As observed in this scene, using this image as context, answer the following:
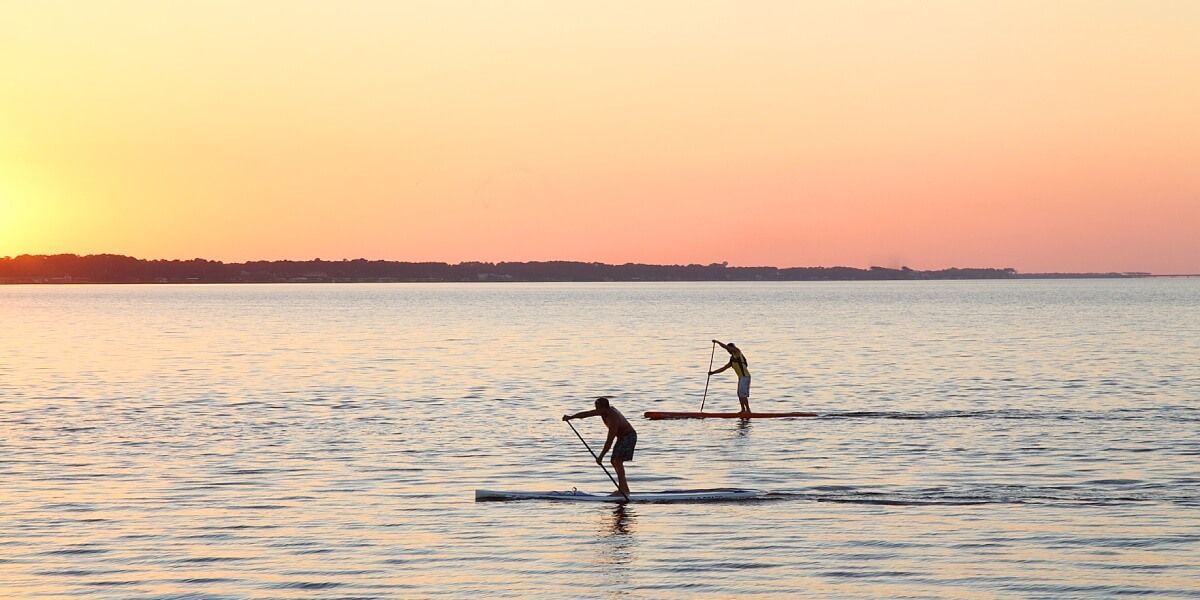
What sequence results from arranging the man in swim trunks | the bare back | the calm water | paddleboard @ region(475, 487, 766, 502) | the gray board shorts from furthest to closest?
the gray board shorts → the bare back → the man in swim trunks → paddleboard @ region(475, 487, 766, 502) → the calm water

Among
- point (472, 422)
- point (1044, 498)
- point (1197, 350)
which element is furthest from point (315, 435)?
point (1197, 350)

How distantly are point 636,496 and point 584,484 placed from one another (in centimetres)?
274

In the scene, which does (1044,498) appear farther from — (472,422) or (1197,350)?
(1197,350)

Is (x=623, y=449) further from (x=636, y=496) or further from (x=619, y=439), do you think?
(x=636, y=496)

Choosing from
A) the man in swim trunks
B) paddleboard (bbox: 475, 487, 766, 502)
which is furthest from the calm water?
the man in swim trunks

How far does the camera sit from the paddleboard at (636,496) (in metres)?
23.4

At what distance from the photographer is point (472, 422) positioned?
38.2 m

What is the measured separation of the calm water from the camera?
59.0 feet

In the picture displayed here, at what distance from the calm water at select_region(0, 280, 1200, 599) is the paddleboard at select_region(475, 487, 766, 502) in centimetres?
34

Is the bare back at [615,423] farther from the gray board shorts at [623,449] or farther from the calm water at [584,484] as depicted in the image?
the calm water at [584,484]

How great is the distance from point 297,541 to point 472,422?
58.8 ft

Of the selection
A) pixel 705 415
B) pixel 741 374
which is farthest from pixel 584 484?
pixel 741 374

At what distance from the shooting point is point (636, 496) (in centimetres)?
2358

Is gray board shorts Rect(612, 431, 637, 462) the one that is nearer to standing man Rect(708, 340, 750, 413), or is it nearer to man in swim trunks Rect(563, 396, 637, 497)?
man in swim trunks Rect(563, 396, 637, 497)
